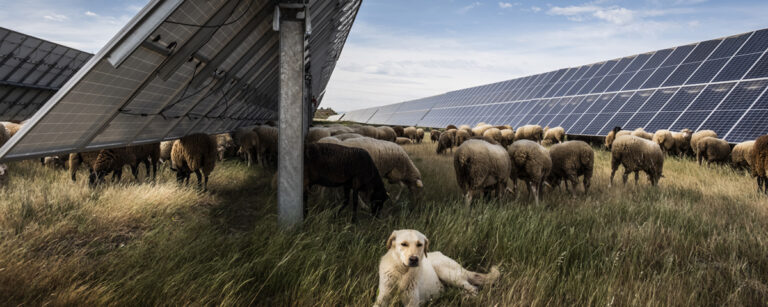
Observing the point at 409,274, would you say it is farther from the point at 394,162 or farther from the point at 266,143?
the point at 266,143

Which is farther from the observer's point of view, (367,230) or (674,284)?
(367,230)

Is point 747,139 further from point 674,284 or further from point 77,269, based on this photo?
point 77,269

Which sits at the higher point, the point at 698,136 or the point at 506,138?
the point at 698,136

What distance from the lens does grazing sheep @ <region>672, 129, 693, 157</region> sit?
45.3ft

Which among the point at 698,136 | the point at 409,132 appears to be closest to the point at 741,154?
the point at 698,136

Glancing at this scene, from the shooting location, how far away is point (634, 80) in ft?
65.4

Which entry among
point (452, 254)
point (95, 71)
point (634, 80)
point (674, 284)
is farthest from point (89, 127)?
point (634, 80)

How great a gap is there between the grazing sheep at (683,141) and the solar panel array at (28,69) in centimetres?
2990

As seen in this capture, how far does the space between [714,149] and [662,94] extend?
20.6 ft

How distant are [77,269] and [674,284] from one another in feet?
16.8

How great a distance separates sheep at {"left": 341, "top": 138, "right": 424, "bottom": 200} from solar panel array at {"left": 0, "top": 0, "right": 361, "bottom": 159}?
2609 mm

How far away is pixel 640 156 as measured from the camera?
336 inches

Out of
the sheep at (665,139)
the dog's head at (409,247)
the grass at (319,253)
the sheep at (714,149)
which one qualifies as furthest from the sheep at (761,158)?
the dog's head at (409,247)

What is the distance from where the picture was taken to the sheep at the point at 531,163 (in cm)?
700
